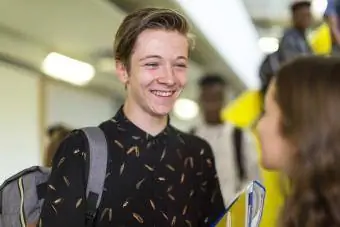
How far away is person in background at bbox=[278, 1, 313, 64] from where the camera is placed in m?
3.73

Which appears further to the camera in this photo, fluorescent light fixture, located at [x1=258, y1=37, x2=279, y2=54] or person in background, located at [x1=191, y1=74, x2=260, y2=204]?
fluorescent light fixture, located at [x1=258, y1=37, x2=279, y2=54]

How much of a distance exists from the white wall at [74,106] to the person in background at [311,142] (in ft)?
19.1

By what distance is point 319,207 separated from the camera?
131cm

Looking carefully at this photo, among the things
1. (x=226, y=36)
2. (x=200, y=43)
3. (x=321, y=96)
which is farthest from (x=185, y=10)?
(x=321, y=96)

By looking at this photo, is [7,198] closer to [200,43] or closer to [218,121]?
[218,121]

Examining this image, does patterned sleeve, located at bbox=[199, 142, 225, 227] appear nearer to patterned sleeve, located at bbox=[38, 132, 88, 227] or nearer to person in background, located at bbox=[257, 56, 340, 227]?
patterned sleeve, located at bbox=[38, 132, 88, 227]

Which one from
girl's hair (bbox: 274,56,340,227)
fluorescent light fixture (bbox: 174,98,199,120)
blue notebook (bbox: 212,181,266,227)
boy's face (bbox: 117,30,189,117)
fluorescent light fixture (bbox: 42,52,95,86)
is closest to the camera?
girl's hair (bbox: 274,56,340,227)

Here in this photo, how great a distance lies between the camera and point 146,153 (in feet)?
6.72

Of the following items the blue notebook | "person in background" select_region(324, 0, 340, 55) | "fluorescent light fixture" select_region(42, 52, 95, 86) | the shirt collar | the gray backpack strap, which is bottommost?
the blue notebook

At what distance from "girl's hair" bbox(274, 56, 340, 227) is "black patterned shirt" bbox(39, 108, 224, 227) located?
0.68 m

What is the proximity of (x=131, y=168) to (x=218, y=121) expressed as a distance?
2057 millimetres

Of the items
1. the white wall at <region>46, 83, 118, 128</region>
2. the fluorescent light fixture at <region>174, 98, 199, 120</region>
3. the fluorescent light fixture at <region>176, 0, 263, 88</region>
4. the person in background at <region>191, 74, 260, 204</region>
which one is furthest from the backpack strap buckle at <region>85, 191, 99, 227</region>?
the fluorescent light fixture at <region>174, 98, 199, 120</region>

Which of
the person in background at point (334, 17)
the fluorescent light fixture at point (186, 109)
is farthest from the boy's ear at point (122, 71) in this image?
the fluorescent light fixture at point (186, 109)

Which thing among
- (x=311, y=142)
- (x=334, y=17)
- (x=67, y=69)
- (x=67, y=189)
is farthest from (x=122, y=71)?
(x=67, y=69)
